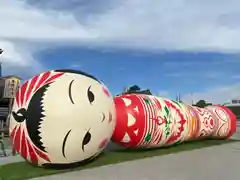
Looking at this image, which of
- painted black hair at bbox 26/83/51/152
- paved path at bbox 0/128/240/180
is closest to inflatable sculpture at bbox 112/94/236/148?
paved path at bbox 0/128/240/180

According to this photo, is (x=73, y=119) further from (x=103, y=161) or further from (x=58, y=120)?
(x=103, y=161)

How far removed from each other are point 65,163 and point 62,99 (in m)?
1.45

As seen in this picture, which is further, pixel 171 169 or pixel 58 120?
pixel 171 169

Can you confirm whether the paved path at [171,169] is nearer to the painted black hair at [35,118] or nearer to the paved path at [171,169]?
the paved path at [171,169]

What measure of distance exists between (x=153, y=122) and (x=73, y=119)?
3994mm

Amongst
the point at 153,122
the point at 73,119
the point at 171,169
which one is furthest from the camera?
the point at 153,122

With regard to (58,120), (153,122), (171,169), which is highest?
(58,120)

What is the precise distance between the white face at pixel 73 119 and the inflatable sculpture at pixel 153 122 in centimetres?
213

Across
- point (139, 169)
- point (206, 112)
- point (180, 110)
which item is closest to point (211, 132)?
point (206, 112)

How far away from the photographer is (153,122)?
12.4 m

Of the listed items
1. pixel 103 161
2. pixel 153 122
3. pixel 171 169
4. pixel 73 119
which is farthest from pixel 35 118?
pixel 153 122

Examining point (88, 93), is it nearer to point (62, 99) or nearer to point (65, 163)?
point (62, 99)

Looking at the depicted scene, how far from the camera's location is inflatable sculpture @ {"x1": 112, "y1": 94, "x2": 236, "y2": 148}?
11.9 m

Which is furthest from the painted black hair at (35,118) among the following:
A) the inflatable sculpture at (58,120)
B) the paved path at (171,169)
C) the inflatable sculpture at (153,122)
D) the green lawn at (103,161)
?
the inflatable sculpture at (153,122)
